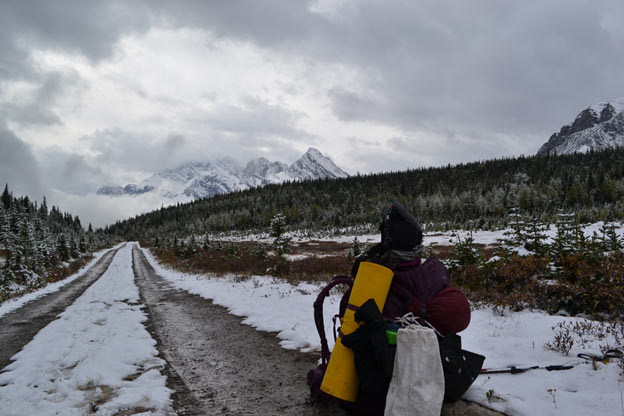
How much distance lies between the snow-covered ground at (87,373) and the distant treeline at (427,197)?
57619 mm

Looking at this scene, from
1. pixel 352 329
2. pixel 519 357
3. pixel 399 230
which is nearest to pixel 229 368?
pixel 352 329

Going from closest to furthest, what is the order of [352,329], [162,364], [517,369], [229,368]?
[352,329]
[517,369]
[229,368]
[162,364]

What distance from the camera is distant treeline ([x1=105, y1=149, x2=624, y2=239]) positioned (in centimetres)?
8544

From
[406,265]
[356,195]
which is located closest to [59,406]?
[406,265]

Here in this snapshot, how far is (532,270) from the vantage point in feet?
25.0

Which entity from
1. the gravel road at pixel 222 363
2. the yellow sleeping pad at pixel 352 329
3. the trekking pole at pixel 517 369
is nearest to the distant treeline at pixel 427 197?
the gravel road at pixel 222 363

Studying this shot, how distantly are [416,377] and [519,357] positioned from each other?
2.62 meters

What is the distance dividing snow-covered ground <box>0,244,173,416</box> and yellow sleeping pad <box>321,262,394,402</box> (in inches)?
76.5

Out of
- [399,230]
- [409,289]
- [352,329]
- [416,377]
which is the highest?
[399,230]

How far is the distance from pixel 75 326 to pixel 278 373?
574 centimetres

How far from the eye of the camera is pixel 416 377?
251cm

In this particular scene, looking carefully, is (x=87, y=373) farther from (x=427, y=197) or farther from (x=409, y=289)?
(x=427, y=197)

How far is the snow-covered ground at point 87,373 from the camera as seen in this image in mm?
3604

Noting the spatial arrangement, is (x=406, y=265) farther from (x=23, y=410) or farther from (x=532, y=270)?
(x=532, y=270)
